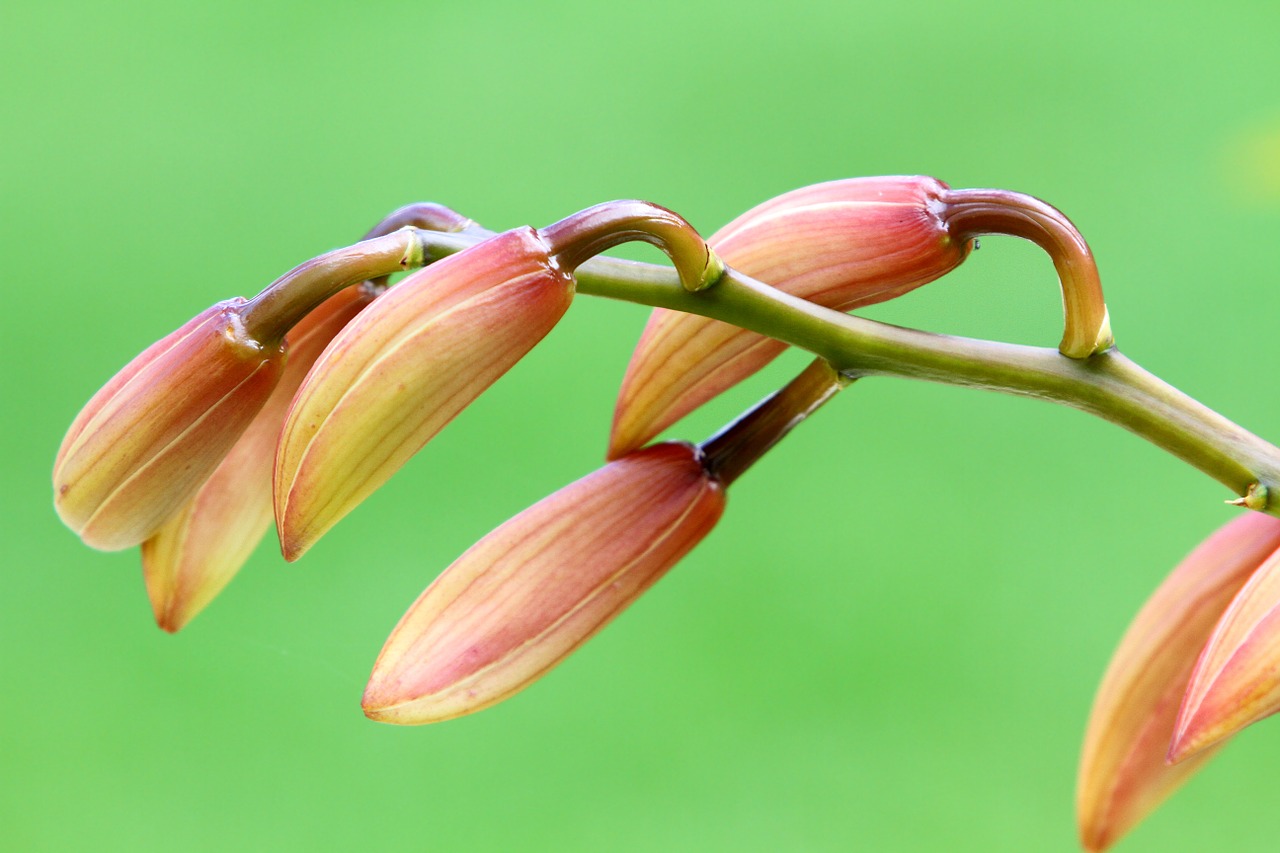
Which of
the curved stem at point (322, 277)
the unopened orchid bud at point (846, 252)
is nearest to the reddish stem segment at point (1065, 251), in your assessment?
the unopened orchid bud at point (846, 252)

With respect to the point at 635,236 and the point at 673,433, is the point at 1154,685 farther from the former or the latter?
the point at 673,433

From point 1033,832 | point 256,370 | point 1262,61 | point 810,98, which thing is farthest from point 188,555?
point 1262,61

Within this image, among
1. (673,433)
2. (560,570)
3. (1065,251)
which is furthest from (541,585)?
(673,433)

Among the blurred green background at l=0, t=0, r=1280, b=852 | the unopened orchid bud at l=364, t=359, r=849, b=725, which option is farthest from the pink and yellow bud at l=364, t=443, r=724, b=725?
the blurred green background at l=0, t=0, r=1280, b=852

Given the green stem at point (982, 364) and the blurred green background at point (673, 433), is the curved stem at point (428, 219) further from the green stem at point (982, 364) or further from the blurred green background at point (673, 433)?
the blurred green background at point (673, 433)

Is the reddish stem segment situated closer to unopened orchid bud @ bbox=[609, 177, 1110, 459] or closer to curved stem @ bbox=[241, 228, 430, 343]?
unopened orchid bud @ bbox=[609, 177, 1110, 459]

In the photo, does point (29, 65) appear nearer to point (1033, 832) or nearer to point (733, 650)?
point (733, 650)

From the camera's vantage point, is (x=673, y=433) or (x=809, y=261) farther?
(x=673, y=433)
